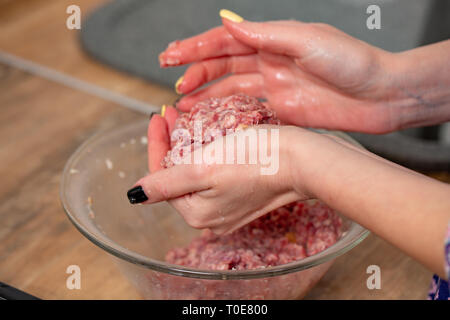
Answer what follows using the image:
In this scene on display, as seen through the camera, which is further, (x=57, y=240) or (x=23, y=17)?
(x=23, y=17)

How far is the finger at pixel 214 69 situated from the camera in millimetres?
1197

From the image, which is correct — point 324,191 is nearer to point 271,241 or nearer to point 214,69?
point 271,241

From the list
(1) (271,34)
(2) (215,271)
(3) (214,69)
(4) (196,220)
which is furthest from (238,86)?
(2) (215,271)

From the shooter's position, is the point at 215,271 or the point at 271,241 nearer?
the point at 215,271

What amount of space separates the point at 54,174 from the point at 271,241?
648mm

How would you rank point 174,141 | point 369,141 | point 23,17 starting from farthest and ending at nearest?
point 23,17 → point 369,141 → point 174,141

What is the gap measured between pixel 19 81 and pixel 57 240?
2.44 feet

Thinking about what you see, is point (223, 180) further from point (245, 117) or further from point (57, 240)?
point (57, 240)

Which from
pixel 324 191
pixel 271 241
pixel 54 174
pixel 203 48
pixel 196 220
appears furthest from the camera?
pixel 54 174

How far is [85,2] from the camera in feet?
7.57

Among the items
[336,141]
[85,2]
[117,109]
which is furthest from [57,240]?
[85,2]

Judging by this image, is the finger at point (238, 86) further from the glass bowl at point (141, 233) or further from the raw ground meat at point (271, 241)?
the raw ground meat at point (271, 241)

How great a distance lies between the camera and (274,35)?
3.56 feet
